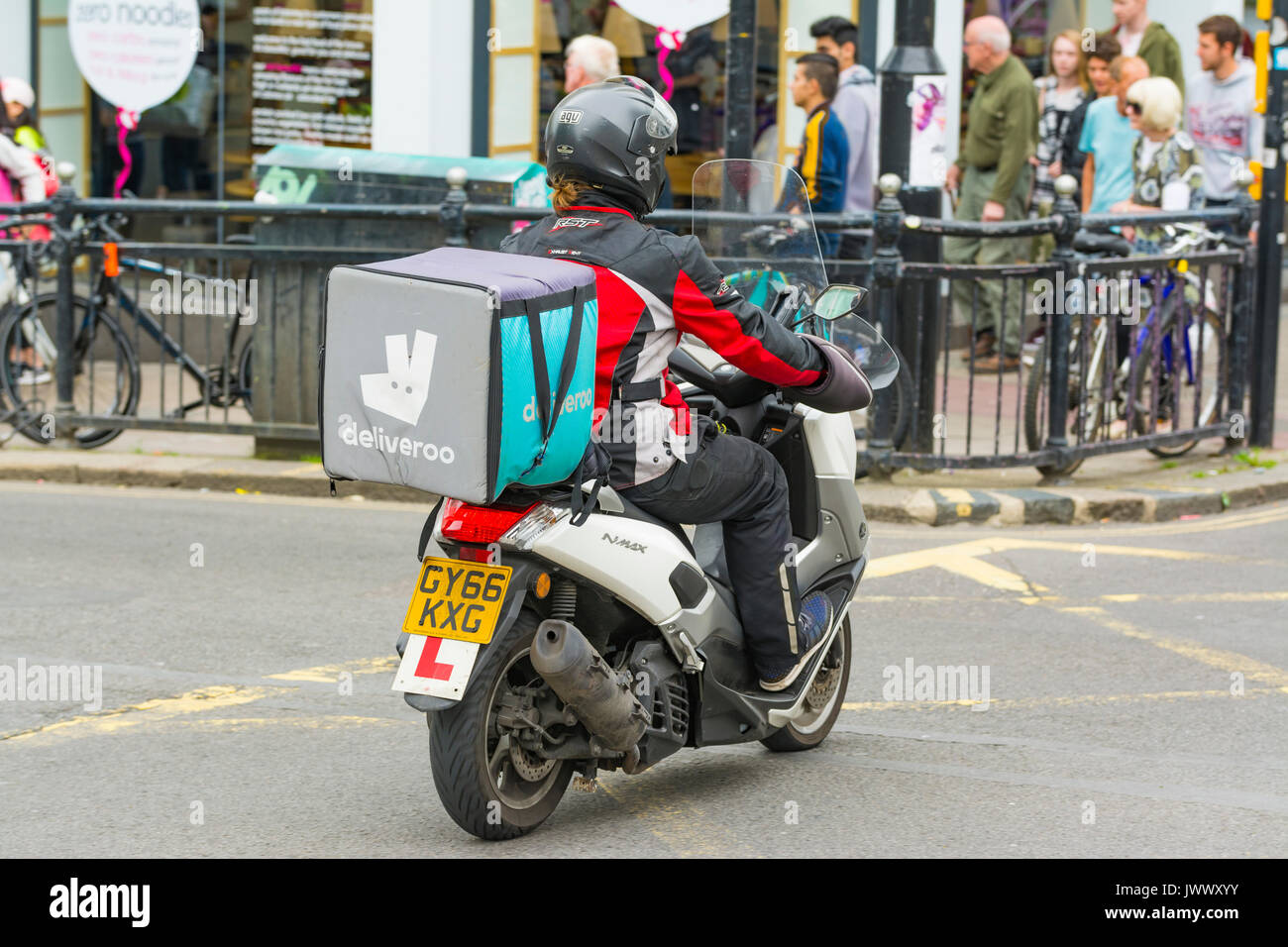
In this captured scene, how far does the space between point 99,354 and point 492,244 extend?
241 cm

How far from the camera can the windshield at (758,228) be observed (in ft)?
16.4

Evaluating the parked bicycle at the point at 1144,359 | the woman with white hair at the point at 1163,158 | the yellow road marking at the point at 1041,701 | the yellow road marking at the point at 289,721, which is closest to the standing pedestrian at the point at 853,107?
the woman with white hair at the point at 1163,158

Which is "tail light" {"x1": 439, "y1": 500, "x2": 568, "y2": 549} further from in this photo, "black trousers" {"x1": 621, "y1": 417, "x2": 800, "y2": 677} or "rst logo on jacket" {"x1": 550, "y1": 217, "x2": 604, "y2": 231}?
"rst logo on jacket" {"x1": 550, "y1": 217, "x2": 604, "y2": 231}

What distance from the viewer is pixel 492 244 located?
9.45 metres

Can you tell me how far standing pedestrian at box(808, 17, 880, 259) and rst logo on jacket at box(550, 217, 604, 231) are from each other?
21.6ft

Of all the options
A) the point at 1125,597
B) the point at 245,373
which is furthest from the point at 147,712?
the point at 245,373

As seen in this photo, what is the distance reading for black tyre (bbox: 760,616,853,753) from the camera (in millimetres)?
5309

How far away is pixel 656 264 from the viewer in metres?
4.34

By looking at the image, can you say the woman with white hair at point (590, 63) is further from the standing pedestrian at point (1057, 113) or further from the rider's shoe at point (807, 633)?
the rider's shoe at point (807, 633)

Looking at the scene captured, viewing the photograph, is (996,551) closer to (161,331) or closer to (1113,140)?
(161,331)
